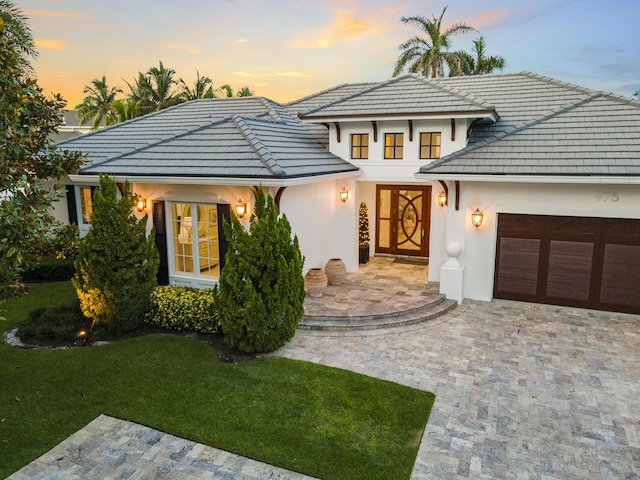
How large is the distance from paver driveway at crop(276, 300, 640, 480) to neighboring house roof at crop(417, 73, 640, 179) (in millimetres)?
3644

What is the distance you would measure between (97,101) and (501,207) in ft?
150

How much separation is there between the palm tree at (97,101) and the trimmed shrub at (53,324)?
39522 millimetres

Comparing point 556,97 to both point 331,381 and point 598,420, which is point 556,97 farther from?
point 331,381

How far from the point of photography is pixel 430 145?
12820 millimetres

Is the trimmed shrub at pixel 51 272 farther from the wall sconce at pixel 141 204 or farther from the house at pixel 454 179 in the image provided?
the wall sconce at pixel 141 204

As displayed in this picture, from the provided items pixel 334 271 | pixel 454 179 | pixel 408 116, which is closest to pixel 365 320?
pixel 334 271

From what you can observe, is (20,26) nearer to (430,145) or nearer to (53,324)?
(53,324)

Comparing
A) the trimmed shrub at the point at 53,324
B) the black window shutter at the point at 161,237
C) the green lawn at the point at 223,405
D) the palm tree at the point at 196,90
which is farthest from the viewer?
the palm tree at the point at 196,90

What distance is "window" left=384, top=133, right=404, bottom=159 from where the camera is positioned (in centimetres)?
1320

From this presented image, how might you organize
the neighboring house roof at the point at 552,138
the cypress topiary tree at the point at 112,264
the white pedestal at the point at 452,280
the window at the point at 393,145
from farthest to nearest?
the window at the point at 393,145
the white pedestal at the point at 452,280
the neighboring house roof at the point at 552,138
the cypress topiary tree at the point at 112,264

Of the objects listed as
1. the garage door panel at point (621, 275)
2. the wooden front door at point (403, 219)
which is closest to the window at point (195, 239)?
the wooden front door at point (403, 219)

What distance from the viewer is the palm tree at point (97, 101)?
A: 4441cm

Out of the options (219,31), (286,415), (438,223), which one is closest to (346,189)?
(438,223)

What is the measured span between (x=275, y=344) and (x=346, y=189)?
6.57 metres
